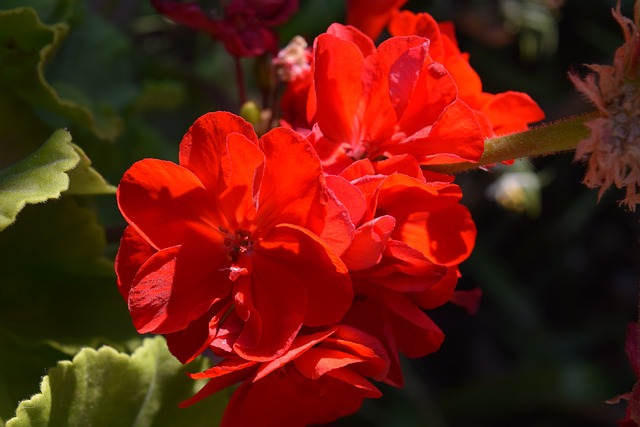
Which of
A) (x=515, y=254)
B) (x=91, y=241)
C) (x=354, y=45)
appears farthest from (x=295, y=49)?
(x=515, y=254)

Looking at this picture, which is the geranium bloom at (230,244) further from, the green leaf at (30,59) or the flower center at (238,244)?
the green leaf at (30,59)

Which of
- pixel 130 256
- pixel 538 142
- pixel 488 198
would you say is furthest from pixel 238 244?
pixel 488 198

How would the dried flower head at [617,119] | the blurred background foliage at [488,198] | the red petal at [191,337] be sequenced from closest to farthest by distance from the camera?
the dried flower head at [617,119] → the red petal at [191,337] → the blurred background foliage at [488,198]

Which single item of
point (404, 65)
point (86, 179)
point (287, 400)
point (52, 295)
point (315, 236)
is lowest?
point (52, 295)

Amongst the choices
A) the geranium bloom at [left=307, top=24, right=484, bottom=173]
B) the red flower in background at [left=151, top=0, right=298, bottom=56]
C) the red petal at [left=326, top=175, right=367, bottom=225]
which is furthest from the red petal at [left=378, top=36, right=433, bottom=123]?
the red flower in background at [left=151, top=0, right=298, bottom=56]

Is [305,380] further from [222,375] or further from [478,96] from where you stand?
[478,96]

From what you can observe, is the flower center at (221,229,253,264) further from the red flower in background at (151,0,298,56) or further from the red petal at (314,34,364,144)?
the red flower in background at (151,0,298,56)

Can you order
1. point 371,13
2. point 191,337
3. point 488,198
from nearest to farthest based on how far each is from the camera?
1. point 191,337
2. point 371,13
3. point 488,198

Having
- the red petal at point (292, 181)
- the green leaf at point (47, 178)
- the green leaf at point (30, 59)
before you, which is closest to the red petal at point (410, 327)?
the red petal at point (292, 181)
